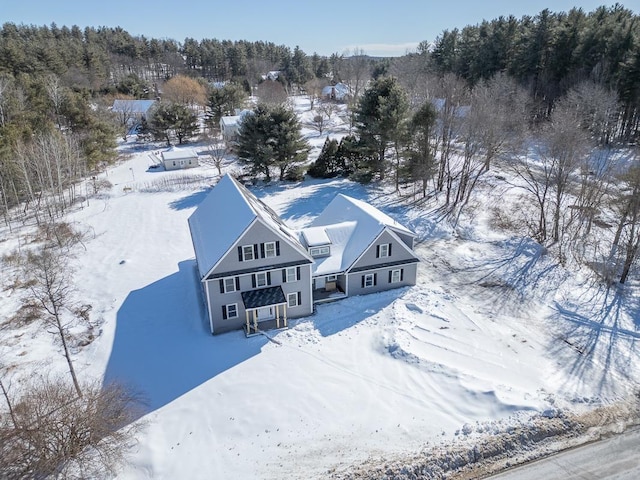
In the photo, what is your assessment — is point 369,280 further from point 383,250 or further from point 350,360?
point 350,360

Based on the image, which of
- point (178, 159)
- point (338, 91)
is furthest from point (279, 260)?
point (338, 91)

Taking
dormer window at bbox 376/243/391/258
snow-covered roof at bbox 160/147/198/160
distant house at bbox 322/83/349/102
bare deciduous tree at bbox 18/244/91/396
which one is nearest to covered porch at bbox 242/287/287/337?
dormer window at bbox 376/243/391/258

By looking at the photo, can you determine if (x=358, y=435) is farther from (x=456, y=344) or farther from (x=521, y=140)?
(x=521, y=140)

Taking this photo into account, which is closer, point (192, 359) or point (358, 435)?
point (358, 435)

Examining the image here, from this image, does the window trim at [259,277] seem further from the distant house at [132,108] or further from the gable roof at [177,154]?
the distant house at [132,108]

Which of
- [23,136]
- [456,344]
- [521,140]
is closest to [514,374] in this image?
[456,344]

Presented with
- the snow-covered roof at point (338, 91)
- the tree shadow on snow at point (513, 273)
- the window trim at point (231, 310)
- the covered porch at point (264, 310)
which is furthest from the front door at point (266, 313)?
the snow-covered roof at point (338, 91)

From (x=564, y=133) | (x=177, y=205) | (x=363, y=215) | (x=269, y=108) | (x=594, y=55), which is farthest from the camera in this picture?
(x=594, y=55)
